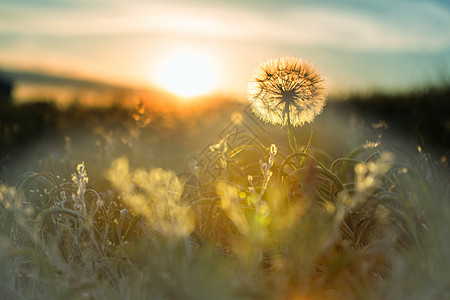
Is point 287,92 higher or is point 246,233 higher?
point 287,92

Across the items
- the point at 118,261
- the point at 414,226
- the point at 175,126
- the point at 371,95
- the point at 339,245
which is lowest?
the point at 118,261

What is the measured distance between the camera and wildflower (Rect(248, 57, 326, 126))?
9.14ft

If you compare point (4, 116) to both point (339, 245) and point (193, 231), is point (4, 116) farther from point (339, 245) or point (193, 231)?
point (339, 245)

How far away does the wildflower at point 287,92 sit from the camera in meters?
2.79

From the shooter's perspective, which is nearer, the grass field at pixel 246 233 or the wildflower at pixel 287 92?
the grass field at pixel 246 233

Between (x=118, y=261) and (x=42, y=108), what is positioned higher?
(x=42, y=108)

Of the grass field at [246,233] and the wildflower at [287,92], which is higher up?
the wildflower at [287,92]

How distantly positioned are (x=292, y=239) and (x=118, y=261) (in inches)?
35.2

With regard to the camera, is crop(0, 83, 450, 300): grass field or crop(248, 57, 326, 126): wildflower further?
crop(248, 57, 326, 126): wildflower

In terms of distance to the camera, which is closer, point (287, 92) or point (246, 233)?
point (246, 233)

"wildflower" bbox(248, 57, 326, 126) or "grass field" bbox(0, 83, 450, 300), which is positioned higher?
"wildflower" bbox(248, 57, 326, 126)

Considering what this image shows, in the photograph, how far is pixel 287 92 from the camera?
9.16 feet

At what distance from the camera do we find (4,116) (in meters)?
7.71

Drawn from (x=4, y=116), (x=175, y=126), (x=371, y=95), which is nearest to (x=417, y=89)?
(x=371, y=95)
